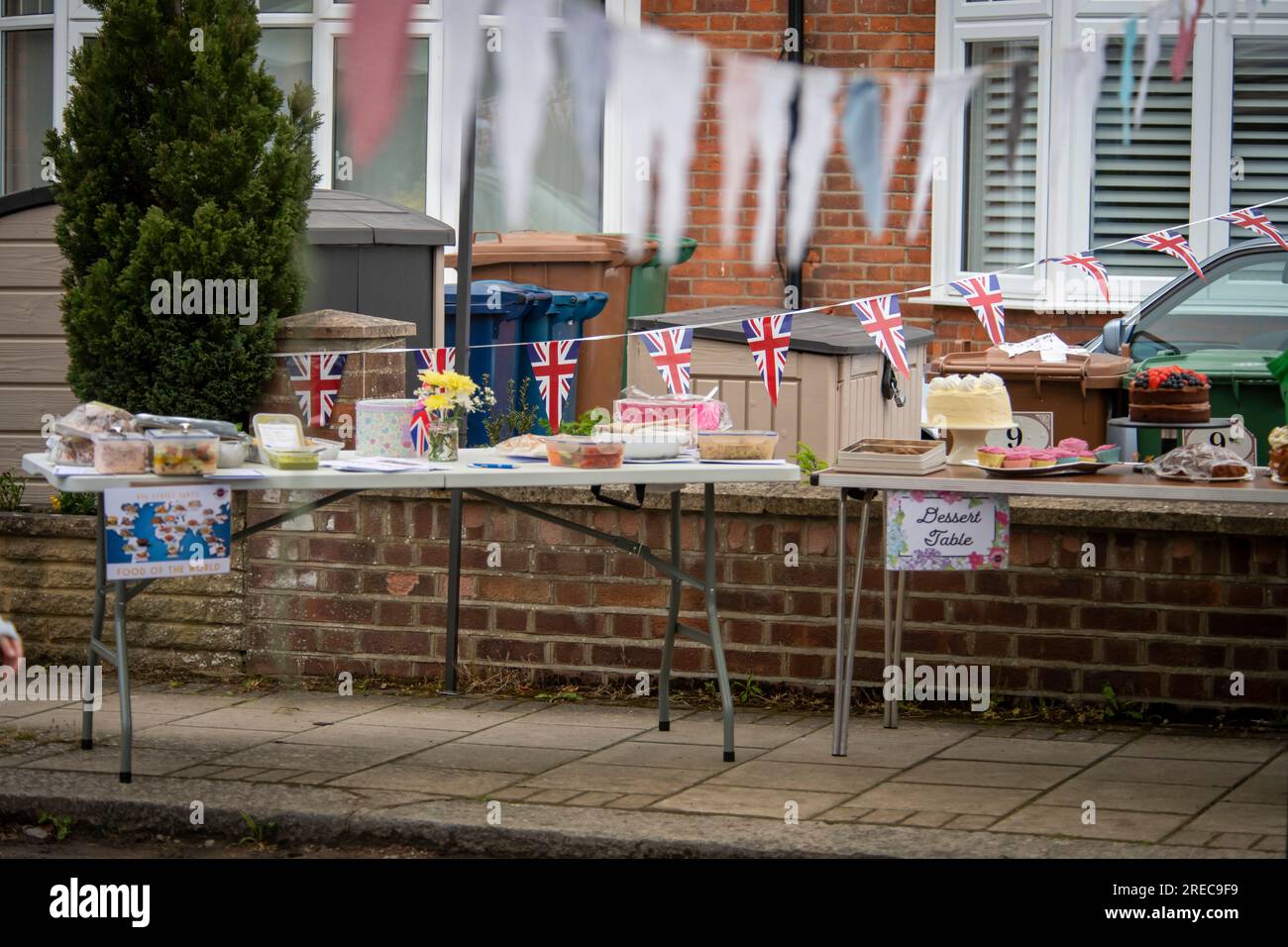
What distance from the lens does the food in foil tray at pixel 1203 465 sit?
571 cm

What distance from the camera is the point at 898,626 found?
6.42 m

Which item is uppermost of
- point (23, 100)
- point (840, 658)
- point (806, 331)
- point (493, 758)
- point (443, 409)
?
point (23, 100)

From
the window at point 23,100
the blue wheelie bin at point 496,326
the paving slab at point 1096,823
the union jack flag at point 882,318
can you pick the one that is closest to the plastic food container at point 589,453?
the union jack flag at point 882,318

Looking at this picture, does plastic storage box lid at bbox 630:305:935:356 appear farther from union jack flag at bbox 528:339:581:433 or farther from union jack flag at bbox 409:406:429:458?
union jack flag at bbox 409:406:429:458

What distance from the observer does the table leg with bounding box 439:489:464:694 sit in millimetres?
7086

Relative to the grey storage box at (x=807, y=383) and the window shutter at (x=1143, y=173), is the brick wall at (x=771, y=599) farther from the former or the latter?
the window shutter at (x=1143, y=173)

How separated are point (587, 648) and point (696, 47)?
7.78 ft

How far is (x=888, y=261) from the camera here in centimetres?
1189

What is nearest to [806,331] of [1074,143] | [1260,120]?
[1074,143]

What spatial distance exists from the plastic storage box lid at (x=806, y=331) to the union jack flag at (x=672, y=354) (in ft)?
2.28

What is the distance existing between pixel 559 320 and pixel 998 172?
3.52 meters

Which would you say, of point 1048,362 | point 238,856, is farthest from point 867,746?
point 1048,362

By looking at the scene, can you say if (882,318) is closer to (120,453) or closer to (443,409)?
(443,409)
